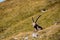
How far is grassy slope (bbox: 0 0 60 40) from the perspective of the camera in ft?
232

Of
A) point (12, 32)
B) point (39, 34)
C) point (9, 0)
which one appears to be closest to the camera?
point (39, 34)

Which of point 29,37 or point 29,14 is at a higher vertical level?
point 29,37

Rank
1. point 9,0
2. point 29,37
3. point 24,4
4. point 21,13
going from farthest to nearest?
point 9,0 → point 24,4 → point 21,13 → point 29,37

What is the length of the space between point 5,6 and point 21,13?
15038 mm

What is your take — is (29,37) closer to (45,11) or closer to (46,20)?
(46,20)

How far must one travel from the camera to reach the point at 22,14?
8412 centimetres

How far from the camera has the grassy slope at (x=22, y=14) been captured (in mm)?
70731

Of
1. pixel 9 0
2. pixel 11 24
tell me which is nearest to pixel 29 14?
pixel 11 24

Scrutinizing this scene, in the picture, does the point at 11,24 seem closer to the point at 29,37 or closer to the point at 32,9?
the point at 32,9

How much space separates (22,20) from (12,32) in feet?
32.0

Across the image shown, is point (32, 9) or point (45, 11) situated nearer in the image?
point (45, 11)

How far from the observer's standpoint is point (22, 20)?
78.9 meters

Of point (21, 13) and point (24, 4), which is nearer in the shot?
point (21, 13)

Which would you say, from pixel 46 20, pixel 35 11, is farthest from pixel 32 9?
pixel 46 20
